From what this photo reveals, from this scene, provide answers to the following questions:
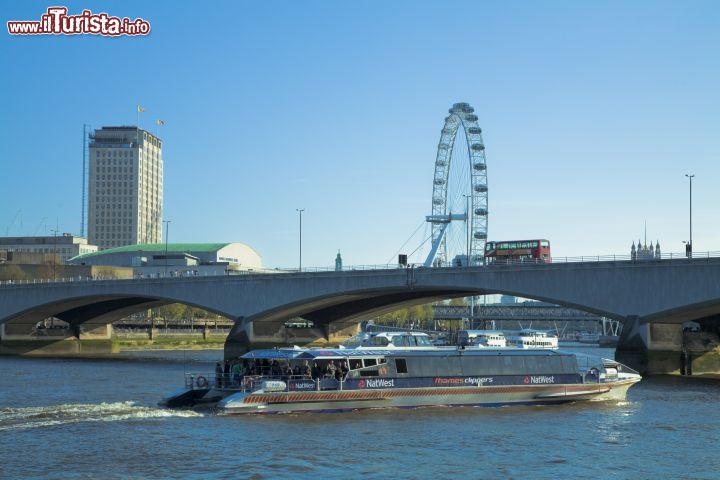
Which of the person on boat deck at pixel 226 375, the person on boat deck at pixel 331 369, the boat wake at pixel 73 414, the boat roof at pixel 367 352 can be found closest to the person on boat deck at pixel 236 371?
the person on boat deck at pixel 226 375

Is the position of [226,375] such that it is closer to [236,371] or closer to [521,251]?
[236,371]

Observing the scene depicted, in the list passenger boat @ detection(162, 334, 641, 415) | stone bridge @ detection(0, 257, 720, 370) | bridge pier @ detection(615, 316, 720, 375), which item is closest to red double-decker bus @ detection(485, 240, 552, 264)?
stone bridge @ detection(0, 257, 720, 370)

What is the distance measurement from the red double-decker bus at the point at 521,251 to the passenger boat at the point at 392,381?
35.0 metres

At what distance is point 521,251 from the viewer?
87.3 metres

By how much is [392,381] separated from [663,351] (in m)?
33.3

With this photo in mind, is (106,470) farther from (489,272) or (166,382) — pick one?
(489,272)

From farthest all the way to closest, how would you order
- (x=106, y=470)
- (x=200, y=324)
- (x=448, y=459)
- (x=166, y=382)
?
(x=200, y=324)
(x=166, y=382)
(x=448, y=459)
(x=106, y=470)

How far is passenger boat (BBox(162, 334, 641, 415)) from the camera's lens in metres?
43.8

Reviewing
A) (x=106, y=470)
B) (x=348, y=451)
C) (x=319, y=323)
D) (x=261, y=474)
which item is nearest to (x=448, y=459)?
(x=348, y=451)

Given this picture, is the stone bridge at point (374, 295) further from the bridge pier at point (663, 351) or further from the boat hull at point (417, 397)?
the boat hull at point (417, 397)

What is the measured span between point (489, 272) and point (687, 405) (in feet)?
100

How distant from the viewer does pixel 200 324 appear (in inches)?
6206

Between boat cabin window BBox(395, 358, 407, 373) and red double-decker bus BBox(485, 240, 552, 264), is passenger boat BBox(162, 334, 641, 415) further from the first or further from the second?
red double-decker bus BBox(485, 240, 552, 264)

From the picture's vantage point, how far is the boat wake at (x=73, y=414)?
128ft
